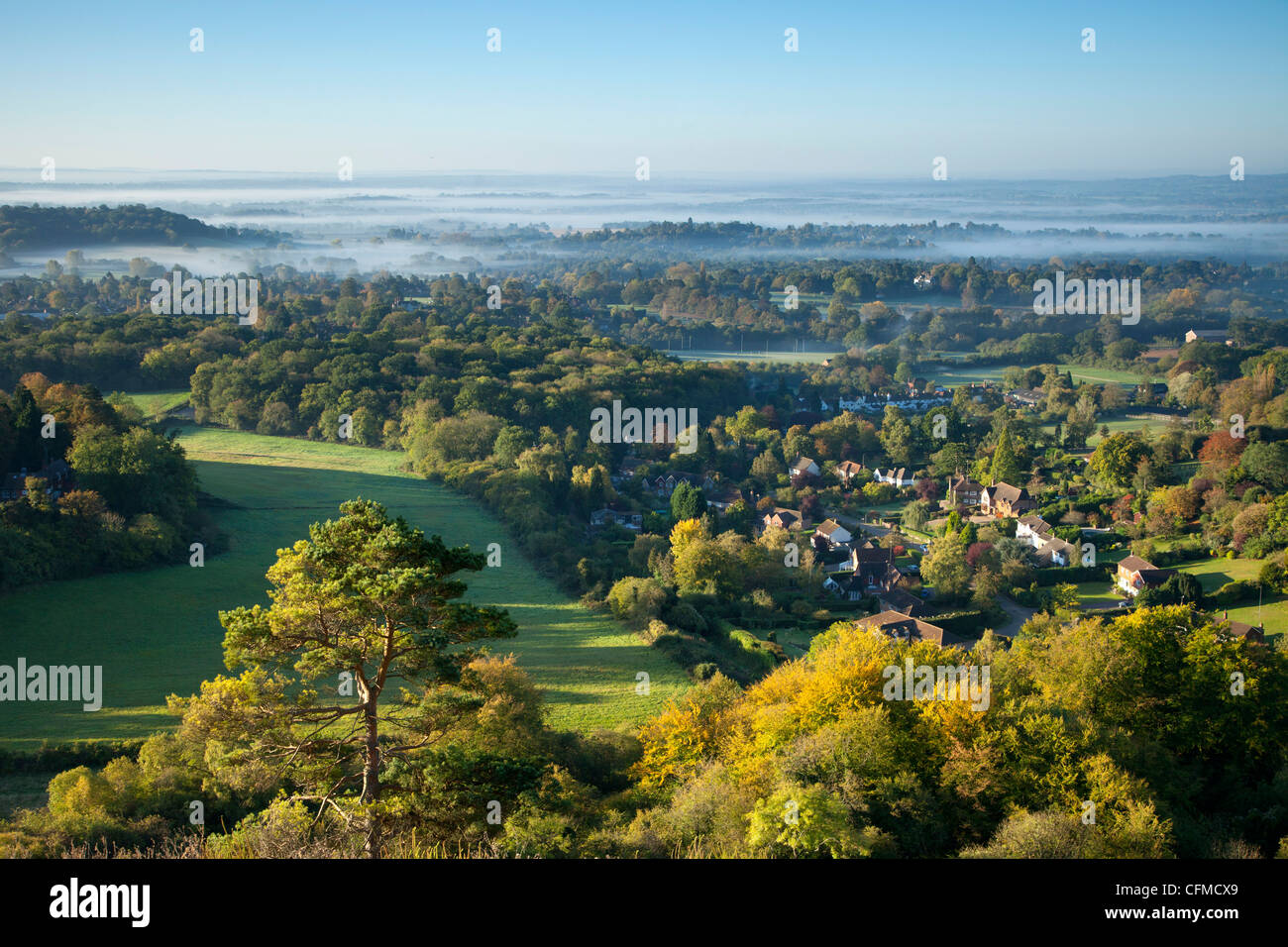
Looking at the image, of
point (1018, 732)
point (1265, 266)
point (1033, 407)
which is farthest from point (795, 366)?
point (1265, 266)

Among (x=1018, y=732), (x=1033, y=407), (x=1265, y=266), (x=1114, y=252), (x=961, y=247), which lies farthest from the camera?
(x=961, y=247)

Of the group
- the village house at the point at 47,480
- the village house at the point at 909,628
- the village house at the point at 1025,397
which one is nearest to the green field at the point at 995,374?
the village house at the point at 1025,397

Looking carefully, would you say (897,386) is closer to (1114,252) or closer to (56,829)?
(56,829)

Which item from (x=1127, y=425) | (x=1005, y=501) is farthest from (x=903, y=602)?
(x=1127, y=425)

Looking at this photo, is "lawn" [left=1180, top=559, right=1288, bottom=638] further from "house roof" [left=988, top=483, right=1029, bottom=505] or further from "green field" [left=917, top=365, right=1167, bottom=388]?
"green field" [left=917, top=365, right=1167, bottom=388]

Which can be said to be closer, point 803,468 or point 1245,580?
point 1245,580

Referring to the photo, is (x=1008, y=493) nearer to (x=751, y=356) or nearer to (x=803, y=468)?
(x=803, y=468)

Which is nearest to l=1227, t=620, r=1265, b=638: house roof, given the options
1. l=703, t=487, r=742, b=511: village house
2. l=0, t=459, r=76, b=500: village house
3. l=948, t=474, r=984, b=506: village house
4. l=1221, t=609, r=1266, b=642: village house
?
l=1221, t=609, r=1266, b=642: village house

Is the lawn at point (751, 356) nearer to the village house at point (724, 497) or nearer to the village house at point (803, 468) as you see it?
the village house at point (803, 468)
